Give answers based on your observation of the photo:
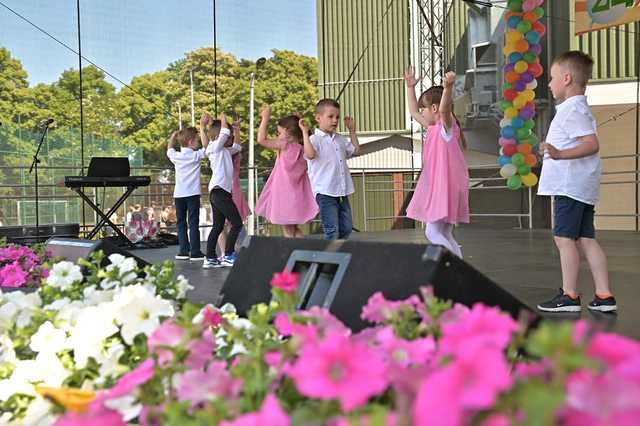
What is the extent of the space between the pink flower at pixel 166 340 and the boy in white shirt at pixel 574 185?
85.2 inches

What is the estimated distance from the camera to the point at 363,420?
45cm

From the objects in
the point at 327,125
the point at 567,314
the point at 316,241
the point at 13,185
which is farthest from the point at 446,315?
the point at 13,185

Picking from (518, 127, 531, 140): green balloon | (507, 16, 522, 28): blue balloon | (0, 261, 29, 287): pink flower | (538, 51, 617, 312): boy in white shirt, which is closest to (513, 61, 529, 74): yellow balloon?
(507, 16, 522, 28): blue balloon

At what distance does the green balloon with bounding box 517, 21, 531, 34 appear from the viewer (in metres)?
7.31

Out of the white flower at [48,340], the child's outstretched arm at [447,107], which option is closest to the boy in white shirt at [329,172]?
the child's outstretched arm at [447,107]

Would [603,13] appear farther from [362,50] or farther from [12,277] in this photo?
[362,50]

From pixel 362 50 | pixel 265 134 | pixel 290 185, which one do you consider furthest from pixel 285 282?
pixel 362 50

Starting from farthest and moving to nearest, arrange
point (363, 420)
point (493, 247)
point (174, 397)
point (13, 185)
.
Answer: point (13, 185), point (493, 247), point (174, 397), point (363, 420)

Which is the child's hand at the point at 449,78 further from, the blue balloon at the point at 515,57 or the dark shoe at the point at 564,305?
the blue balloon at the point at 515,57

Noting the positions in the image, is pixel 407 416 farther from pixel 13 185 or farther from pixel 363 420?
pixel 13 185

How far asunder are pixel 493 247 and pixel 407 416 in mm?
5749

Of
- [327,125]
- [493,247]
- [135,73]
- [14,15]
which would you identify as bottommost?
[493,247]

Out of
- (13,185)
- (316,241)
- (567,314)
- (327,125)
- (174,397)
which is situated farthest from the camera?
(13,185)

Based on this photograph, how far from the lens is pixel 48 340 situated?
1092 millimetres
